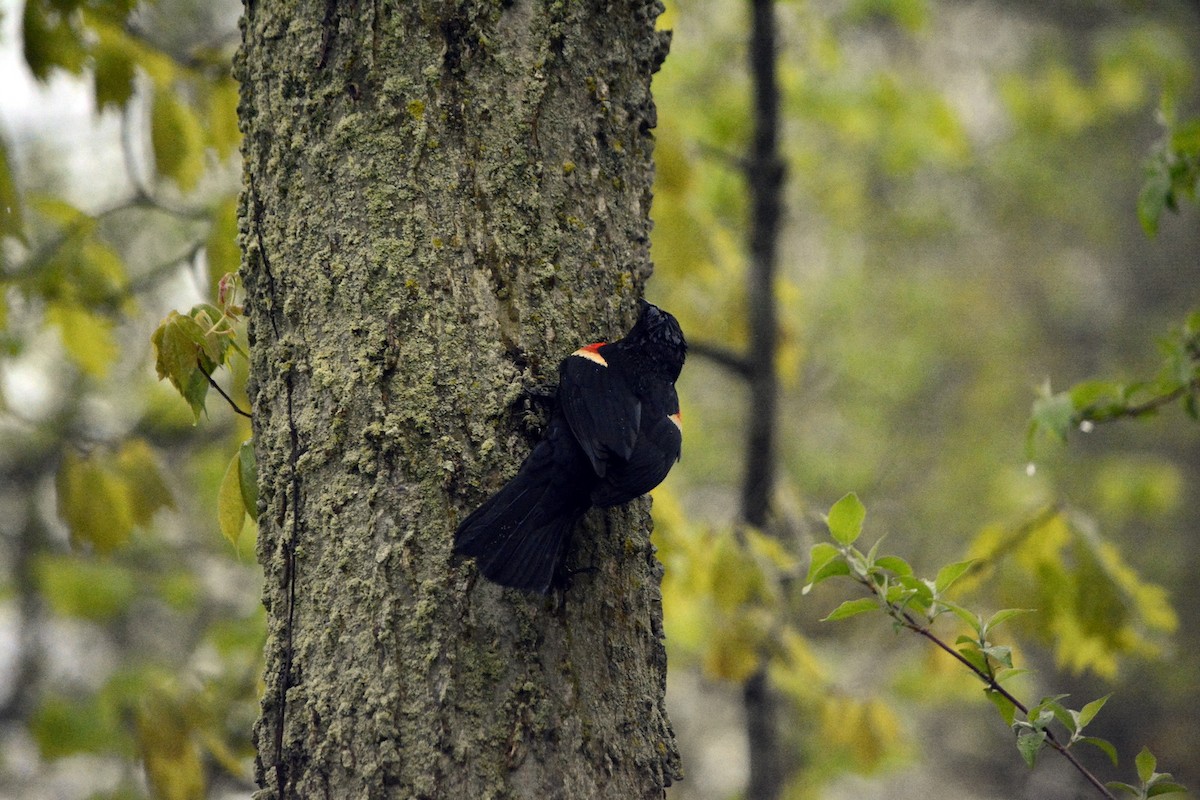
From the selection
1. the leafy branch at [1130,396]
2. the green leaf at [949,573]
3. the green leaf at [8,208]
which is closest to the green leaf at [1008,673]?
the green leaf at [949,573]

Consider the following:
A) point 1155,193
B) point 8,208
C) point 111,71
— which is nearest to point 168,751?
point 8,208

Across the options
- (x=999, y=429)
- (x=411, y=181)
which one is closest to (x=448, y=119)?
(x=411, y=181)

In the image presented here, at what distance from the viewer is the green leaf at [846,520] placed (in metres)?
1.67

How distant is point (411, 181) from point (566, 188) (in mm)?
282

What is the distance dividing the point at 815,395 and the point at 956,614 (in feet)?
29.2

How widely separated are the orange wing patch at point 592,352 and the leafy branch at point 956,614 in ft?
1.65

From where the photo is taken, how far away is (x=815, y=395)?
1035cm

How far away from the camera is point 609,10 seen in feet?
6.14

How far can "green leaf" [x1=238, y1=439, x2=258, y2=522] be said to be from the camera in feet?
5.91

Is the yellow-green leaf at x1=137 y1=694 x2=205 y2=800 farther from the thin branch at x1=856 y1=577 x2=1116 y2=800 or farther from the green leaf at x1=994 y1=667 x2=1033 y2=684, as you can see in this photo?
the green leaf at x1=994 y1=667 x2=1033 y2=684

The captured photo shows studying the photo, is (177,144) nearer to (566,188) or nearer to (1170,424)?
(566,188)

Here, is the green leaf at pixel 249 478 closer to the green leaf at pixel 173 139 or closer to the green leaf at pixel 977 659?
the green leaf at pixel 977 659

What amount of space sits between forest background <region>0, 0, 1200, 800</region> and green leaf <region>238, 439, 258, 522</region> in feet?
0.23

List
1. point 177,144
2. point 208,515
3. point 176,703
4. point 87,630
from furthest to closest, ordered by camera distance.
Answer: point 87,630, point 208,515, point 176,703, point 177,144
